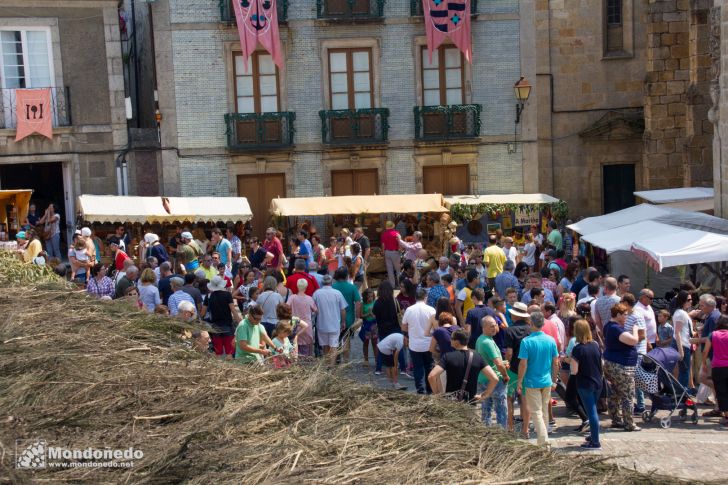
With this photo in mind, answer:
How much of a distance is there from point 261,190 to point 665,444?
1546 centimetres

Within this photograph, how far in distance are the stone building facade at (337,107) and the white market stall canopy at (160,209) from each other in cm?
216

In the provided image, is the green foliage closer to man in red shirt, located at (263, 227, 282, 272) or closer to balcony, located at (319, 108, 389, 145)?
balcony, located at (319, 108, 389, 145)

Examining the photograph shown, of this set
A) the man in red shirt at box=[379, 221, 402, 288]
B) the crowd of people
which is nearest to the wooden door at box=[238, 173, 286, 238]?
the man in red shirt at box=[379, 221, 402, 288]

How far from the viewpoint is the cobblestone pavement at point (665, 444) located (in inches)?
416

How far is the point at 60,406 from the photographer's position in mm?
7832

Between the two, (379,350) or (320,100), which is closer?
(379,350)

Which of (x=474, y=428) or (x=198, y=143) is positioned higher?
(x=198, y=143)

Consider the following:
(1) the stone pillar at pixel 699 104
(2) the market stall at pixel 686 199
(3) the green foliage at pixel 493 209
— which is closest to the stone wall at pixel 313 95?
(3) the green foliage at pixel 493 209

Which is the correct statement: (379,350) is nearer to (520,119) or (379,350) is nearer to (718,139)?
(718,139)

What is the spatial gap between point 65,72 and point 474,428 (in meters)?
18.7

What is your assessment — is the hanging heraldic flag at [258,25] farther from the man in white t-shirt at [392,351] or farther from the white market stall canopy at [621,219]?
the man in white t-shirt at [392,351]

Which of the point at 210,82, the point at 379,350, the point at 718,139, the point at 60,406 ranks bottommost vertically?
the point at 379,350

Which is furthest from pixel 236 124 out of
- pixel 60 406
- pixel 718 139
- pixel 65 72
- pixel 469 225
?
pixel 60 406

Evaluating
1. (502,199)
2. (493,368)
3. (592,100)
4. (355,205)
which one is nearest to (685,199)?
(502,199)
